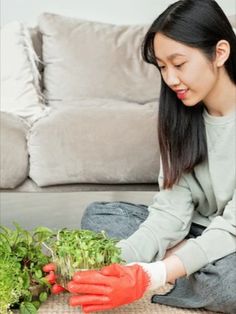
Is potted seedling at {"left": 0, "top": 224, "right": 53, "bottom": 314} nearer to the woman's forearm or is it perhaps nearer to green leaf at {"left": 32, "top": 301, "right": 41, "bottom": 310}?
green leaf at {"left": 32, "top": 301, "right": 41, "bottom": 310}

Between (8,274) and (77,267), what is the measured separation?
0.12 metres

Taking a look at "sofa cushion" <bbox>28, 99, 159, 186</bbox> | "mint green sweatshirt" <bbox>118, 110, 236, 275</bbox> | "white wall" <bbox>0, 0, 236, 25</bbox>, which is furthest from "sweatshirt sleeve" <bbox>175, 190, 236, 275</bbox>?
"white wall" <bbox>0, 0, 236, 25</bbox>

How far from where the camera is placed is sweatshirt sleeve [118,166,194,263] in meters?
1.38

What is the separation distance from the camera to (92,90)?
2.60 meters

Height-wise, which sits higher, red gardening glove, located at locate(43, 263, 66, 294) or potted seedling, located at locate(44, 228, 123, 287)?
potted seedling, located at locate(44, 228, 123, 287)

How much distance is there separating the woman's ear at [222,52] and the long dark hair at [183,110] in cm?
1

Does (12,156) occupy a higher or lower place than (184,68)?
lower

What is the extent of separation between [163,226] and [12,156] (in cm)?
70

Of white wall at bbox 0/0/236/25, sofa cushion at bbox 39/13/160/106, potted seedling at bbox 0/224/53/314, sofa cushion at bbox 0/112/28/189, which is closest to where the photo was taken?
potted seedling at bbox 0/224/53/314

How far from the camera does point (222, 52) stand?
136 cm

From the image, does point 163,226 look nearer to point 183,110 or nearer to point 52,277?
point 183,110

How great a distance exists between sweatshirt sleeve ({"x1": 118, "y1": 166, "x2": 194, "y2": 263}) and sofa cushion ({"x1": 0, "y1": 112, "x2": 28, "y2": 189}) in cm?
60

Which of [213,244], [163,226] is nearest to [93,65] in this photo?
[163,226]

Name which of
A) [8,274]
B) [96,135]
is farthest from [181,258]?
[96,135]
